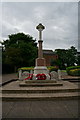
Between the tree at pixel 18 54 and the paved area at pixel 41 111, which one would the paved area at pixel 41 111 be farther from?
the tree at pixel 18 54

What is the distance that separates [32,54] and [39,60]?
57.4ft

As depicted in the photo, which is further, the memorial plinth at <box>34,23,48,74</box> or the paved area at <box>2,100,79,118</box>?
the memorial plinth at <box>34,23,48,74</box>

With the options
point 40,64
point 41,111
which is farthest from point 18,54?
point 41,111

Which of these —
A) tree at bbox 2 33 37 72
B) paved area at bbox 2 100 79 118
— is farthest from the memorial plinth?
tree at bbox 2 33 37 72

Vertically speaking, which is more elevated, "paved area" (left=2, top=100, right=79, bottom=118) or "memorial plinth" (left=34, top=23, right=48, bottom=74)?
"memorial plinth" (left=34, top=23, right=48, bottom=74)

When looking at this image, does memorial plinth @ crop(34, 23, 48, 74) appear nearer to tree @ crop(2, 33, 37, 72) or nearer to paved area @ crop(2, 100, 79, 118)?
paved area @ crop(2, 100, 79, 118)

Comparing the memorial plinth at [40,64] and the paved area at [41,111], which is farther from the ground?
the memorial plinth at [40,64]

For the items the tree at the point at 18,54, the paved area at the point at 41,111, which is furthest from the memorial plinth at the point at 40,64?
the tree at the point at 18,54

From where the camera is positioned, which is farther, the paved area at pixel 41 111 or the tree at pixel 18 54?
the tree at pixel 18 54

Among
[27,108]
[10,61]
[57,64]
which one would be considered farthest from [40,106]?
[57,64]

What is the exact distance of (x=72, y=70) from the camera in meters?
16.4

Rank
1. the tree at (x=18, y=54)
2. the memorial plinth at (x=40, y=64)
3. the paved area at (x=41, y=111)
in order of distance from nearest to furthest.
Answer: the paved area at (x=41, y=111), the memorial plinth at (x=40, y=64), the tree at (x=18, y=54)

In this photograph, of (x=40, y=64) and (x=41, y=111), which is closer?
(x=41, y=111)

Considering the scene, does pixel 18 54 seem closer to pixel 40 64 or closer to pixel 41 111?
pixel 40 64
